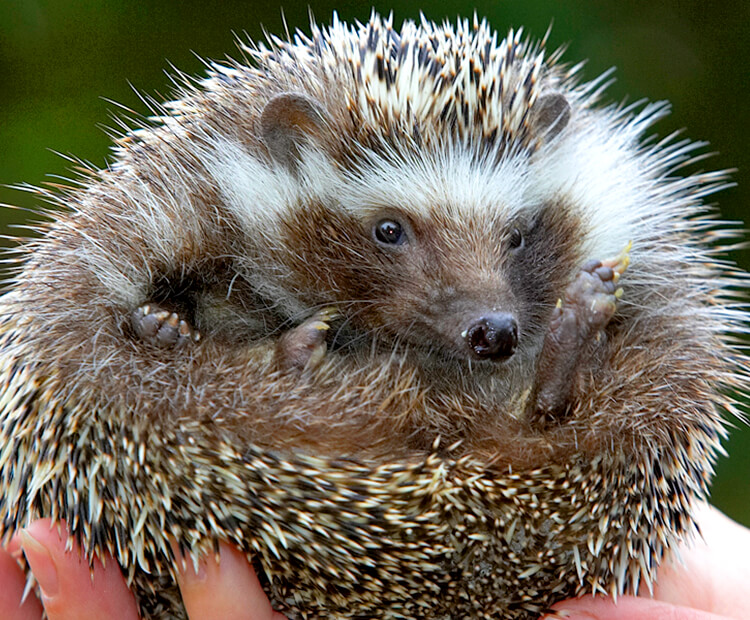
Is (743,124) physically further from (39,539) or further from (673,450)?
(39,539)

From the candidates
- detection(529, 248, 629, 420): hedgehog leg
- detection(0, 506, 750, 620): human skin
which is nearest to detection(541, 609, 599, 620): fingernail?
detection(0, 506, 750, 620): human skin

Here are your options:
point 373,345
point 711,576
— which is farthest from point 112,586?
point 711,576

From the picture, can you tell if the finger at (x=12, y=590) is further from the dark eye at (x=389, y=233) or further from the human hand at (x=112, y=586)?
the dark eye at (x=389, y=233)

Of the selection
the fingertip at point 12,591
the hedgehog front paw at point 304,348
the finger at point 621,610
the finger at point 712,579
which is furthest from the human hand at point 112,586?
the finger at point 712,579

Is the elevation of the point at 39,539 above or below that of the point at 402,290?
below

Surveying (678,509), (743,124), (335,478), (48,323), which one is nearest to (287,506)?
(335,478)

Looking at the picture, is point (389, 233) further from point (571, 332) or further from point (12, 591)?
point (12, 591)
